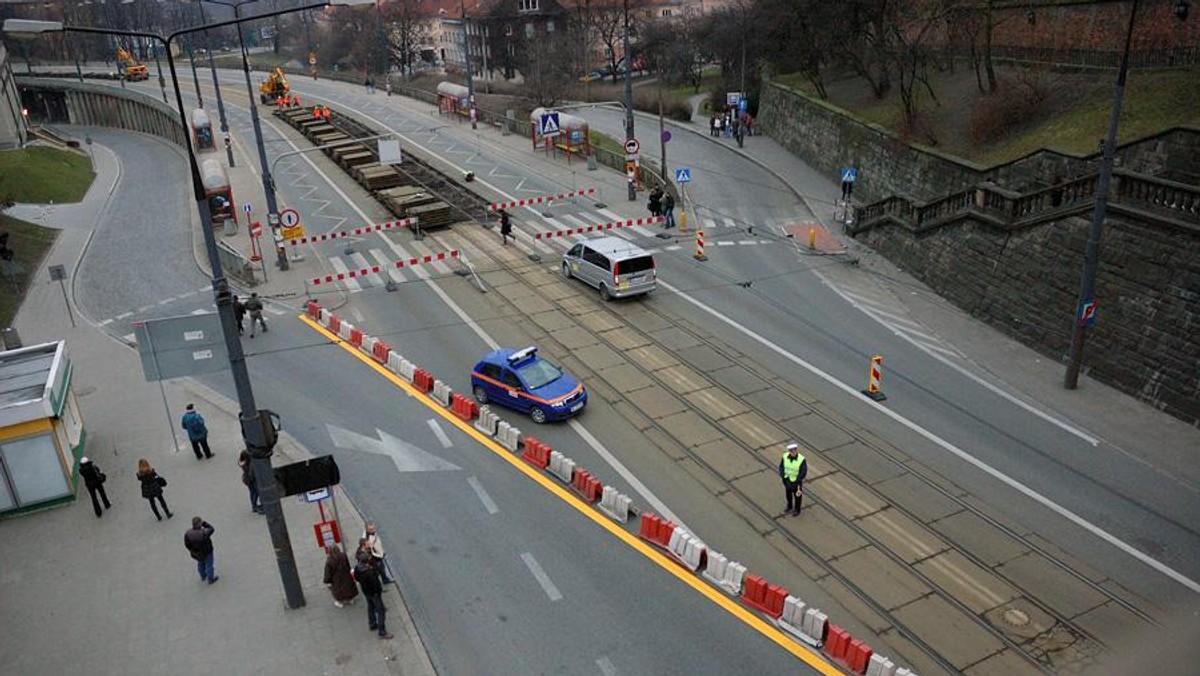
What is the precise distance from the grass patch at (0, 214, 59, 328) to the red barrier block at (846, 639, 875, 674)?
27675mm

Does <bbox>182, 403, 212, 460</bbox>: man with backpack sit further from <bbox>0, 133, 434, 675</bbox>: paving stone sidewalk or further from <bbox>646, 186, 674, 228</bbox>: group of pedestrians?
<bbox>646, 186, 674, 228</bbox>: group of pedestrians

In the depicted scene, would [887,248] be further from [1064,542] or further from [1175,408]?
[1064,542]

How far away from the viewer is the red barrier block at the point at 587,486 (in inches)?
659

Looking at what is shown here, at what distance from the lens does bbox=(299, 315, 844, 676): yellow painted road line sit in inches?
508

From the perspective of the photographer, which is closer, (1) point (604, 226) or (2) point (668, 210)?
(2) point (668, 210)

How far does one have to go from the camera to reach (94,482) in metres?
16.8

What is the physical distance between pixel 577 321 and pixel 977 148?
17.4 meters

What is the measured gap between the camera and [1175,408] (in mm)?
19719

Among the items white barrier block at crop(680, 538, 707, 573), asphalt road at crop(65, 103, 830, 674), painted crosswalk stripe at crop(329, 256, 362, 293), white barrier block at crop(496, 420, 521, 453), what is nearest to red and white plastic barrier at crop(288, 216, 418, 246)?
painted crosswalk stripe at crop(329, 256, 362, 293)

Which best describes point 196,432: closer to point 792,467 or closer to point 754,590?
point 754,590

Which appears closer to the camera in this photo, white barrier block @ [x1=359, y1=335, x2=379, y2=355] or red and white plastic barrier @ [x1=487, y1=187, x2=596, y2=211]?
white barrier block @ [x1=359, y1=335, x2=379, y2=355]

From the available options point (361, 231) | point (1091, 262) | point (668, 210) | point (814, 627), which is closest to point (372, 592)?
point (814, 627)

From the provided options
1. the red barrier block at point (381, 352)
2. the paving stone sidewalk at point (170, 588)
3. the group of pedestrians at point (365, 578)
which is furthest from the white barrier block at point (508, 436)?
the red barrier block at point (381, 352)

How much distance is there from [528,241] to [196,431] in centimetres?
1751
